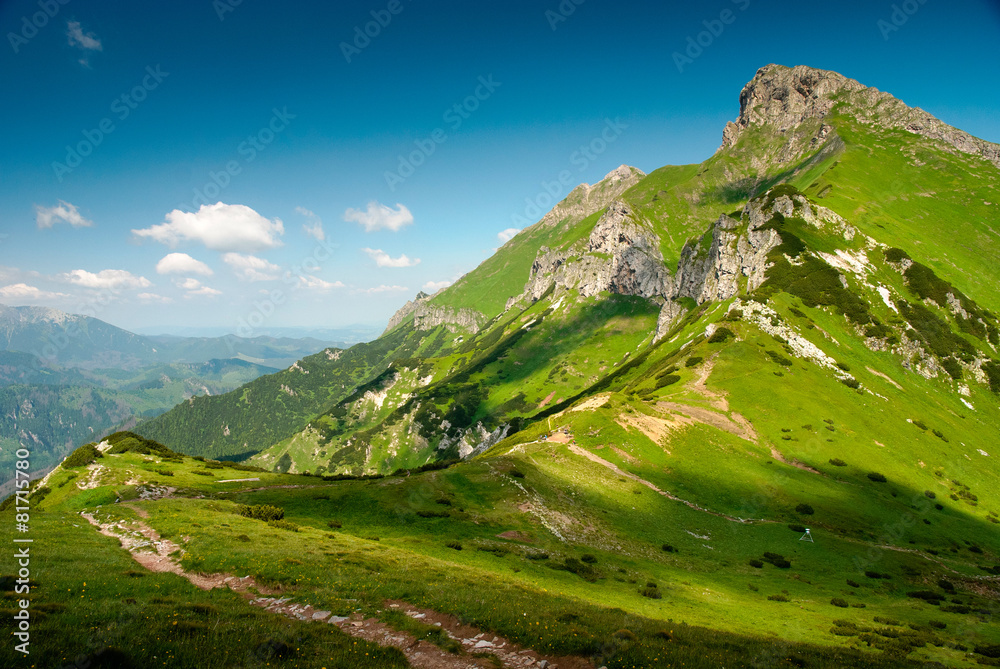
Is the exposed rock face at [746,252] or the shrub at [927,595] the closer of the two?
the shrub at [927,595]

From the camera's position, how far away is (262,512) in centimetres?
4350

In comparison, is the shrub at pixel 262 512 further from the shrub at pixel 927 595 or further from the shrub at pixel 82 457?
the shrub at pixel 927 595

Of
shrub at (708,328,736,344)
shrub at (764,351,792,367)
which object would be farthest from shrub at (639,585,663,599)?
shrub at (708,328,736,344)

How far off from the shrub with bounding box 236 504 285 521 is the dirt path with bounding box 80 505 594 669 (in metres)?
16.9

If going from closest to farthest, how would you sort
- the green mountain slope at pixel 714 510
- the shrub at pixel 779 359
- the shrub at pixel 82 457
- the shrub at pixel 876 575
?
the green mountain slope at pixel 714 510 → the shrub at pixel 876 575 → the shrub at pixel 82 457 → the shrub at pixel 779 359

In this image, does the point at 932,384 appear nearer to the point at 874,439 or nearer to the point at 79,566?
the point at 874,439

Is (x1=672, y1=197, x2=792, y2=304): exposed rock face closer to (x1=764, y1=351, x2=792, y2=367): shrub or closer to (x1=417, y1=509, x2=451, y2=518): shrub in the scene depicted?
(x1=764, y1=351, x2=792, y2=367): shrub

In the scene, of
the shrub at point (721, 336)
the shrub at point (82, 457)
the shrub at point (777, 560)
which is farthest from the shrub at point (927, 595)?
the shrub at point (82, 457)

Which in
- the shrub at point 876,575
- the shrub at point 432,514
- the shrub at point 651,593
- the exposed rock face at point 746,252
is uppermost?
the exposed rock face at point 746,252

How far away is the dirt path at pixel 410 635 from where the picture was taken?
57.6 feet

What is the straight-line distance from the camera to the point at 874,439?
87750 mm

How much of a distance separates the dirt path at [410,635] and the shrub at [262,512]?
16947mm

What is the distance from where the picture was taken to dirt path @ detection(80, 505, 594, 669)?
57.6 ft

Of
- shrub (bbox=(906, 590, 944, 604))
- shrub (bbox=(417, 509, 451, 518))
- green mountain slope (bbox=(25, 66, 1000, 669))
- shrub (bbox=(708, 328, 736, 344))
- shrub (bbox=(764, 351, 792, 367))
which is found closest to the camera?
green mountain slope (bbox=(25, 66, 1000, 669))
